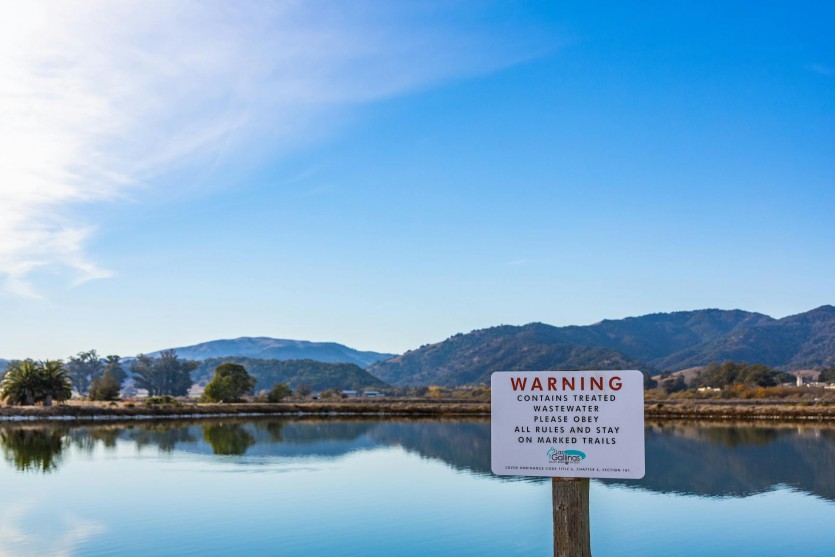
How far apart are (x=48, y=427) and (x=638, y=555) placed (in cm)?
4080

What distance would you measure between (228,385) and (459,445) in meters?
43.4

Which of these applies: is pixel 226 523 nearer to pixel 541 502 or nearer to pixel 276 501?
pixel 276 501

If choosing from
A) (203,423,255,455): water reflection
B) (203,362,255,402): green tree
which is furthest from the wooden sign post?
(203,362,255,402): green tree

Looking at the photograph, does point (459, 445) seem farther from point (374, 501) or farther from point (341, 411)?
point (341, 411)

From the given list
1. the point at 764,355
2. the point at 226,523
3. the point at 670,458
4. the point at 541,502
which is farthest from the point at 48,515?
the point at 764,355


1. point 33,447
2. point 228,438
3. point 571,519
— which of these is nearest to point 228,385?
point 228,438

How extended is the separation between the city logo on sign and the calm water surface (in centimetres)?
1019

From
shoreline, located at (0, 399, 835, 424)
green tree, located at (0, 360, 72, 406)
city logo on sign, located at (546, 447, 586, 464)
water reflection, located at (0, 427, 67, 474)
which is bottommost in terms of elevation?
shoreline, located at (0, 399, 835, 424)

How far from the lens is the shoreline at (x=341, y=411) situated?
54.6 m

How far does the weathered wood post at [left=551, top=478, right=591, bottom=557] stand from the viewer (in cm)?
567

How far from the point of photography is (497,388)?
5.99 m

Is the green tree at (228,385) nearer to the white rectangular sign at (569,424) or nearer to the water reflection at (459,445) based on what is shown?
the water reflection at (459,445)

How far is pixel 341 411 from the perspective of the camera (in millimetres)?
70875

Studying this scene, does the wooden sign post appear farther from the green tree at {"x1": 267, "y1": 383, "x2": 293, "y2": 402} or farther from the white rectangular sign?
the green tree at {"x1": 267, "y1": 383, "x2": 293, "y2": 402}
